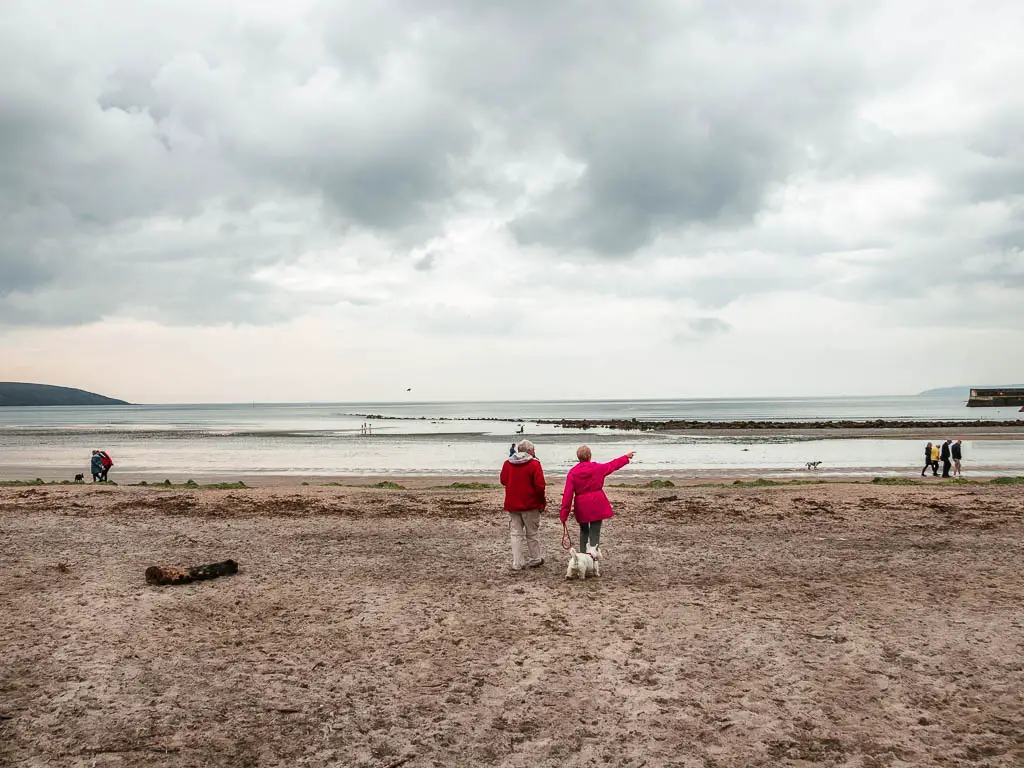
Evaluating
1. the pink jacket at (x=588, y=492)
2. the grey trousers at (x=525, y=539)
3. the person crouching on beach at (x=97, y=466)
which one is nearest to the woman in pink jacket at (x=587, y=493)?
the pink jacket at (x=588, y=492)

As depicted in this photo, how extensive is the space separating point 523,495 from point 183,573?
15.0 ft

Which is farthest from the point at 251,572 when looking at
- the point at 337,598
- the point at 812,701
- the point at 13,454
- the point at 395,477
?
the point at 13,454

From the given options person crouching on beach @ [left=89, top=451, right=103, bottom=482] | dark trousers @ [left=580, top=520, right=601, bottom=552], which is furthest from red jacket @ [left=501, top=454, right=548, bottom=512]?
person crouching on beach @ [left=89, top=451, right=103, bottom=482]

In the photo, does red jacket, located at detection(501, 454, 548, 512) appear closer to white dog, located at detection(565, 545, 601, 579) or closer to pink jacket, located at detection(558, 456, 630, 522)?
pink jacket, located at detection(558, 456, 630, 522)

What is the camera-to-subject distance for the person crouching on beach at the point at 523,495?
380 inches

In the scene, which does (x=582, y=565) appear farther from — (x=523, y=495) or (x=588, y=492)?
(x=523, y=495)

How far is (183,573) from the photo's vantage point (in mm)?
9320

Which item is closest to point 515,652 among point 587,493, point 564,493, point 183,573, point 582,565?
point 582,565

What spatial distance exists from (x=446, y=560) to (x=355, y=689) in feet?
16.9

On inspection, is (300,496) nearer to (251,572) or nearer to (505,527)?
(505,527)

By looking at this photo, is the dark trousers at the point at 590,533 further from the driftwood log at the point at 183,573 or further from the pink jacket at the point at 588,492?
the driftwood log at the point at 183,573

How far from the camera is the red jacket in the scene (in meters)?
9.66

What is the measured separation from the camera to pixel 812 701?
5.49m

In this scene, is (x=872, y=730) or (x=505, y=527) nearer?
(x=872, y=730)
